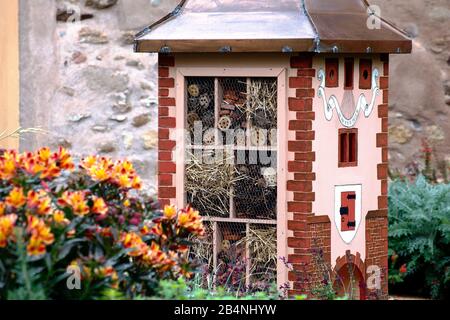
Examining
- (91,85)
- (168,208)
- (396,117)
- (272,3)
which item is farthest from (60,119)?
(168,208)

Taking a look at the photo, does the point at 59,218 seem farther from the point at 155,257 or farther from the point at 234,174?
the point at 234,174

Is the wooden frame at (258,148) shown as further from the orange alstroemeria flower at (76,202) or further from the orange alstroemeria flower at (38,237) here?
the orange alstroemeria flower at (38,237)

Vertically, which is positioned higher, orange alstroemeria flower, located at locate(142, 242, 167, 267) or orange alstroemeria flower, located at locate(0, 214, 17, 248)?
orange alstroemeria flower, located at locate(0, 214, 17, 248)

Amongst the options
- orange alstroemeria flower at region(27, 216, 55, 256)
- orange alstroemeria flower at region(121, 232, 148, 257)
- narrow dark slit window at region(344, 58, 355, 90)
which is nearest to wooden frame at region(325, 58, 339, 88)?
narrow dark slit window at region(344, 58, 355, 90)

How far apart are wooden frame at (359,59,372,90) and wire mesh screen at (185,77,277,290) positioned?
578 millimetres

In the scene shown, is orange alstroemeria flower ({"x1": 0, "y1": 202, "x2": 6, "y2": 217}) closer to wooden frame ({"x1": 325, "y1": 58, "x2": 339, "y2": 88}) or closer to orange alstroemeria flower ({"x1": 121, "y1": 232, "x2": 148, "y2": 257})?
orange alstroemeria flower ({"x1": 121, "y1": 232, "x2": 148, "y2": 257})

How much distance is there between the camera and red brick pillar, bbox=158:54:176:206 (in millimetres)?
6602

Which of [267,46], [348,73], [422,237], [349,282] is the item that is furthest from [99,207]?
[422,237]

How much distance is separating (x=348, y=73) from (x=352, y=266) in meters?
1.07

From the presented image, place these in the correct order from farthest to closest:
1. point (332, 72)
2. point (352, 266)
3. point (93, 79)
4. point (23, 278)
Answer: point (93, 79), point (352, 266), point (332, 72), point (23, 278)

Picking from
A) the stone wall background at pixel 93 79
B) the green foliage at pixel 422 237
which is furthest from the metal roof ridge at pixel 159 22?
the stone wall background at pixel 93 79

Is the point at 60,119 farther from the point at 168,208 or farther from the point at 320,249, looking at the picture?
the point at 168,208

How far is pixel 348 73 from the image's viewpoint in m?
6.55

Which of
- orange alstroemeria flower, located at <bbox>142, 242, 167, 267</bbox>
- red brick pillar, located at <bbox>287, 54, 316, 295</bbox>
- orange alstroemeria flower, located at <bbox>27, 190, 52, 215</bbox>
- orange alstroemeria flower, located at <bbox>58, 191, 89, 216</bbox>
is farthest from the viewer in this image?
red brick pillar, located at <bbox>287, 54, 316, 295</bbox>
